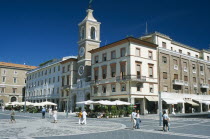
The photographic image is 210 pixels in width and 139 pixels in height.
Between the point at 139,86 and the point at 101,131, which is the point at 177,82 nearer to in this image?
the point at 139,86

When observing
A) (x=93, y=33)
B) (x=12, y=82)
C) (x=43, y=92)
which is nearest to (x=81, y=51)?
(x=93, y=33)

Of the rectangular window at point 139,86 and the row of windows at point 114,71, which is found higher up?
the row of windows at point 114,71

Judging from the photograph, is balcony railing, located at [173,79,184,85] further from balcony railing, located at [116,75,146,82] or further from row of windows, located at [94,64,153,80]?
balcony railing, located at [116,75,146,82]

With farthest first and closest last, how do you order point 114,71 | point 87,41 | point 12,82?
point 12,82
point 87,41
point 114,71

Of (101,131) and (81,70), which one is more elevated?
(81,70)

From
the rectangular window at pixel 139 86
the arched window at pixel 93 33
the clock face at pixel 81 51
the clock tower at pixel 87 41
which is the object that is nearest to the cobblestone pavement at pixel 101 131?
the rectangular window at pixel 139 86

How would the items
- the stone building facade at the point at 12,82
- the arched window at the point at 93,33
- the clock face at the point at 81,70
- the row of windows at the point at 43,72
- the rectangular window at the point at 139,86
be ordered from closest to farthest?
the rectangular window at the point at 139,86 → the clock face at the point at 81,70 → the arched window at the point at 93,33 → the row of windows at the point at 43,72 → the stone building facade at the point at 12,82

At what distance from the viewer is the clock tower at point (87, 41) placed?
175 feet

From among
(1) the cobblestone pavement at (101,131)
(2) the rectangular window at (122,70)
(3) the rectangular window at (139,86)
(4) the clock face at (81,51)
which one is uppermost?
(4) the clock face at (81,51)

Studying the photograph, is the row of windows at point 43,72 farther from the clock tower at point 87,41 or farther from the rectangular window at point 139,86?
the rectangular window at point 139,86

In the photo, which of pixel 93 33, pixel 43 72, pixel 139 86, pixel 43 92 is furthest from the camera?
pixel 43 72

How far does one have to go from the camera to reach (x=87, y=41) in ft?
177

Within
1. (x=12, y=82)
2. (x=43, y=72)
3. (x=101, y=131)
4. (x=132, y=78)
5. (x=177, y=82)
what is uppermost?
(x=43, y=72)

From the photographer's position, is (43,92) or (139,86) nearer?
(139,86)
